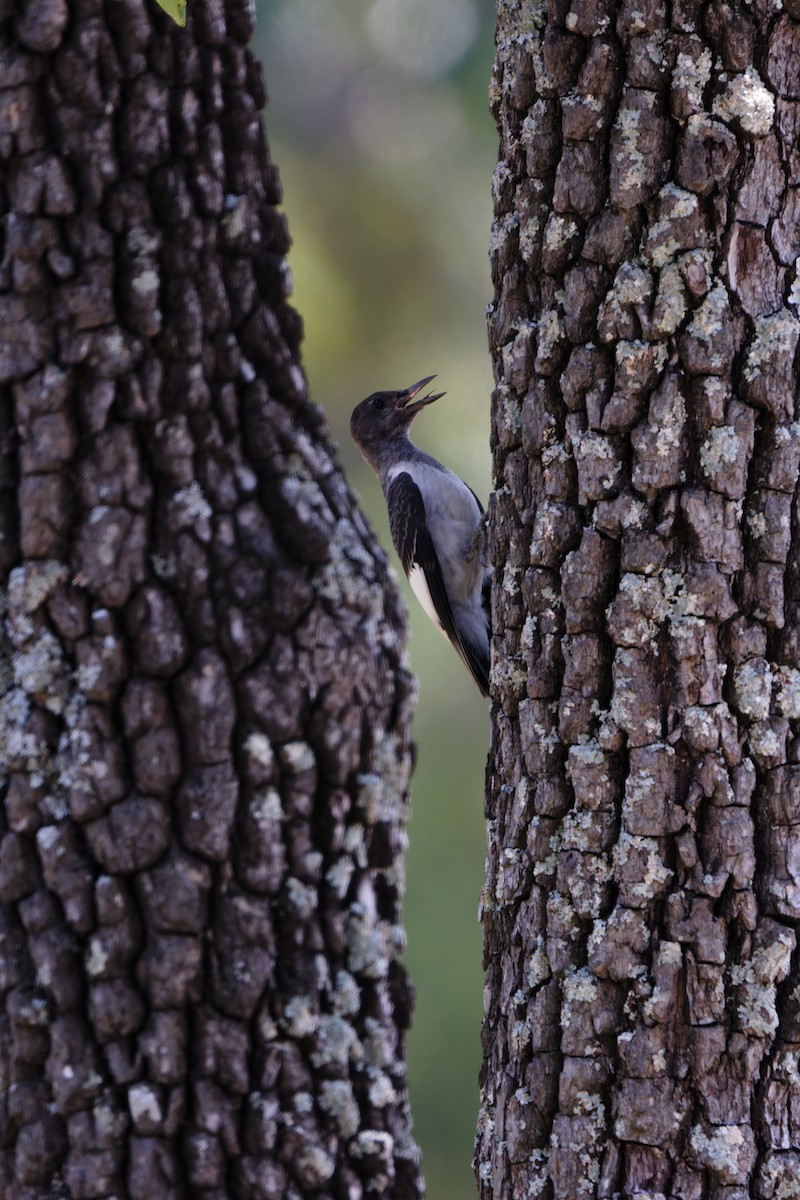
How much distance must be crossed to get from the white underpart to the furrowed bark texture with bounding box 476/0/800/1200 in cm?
217

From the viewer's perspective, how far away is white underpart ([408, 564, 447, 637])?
375cm

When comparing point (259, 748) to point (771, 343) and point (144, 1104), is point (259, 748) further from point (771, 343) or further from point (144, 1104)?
point (771, 343)

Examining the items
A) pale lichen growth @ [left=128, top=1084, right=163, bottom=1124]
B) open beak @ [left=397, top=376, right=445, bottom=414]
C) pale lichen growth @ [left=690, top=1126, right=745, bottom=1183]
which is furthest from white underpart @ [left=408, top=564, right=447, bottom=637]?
pale lichen growth @ [left=690, top=1126, right=745, bottom=1183]

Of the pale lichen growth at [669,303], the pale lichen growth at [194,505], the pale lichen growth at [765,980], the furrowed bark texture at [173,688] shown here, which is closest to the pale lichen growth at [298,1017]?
the furrowed bark texture at [173,688]

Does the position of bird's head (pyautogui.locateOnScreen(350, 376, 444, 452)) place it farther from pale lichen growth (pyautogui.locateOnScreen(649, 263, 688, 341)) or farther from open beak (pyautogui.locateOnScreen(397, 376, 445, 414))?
pale lichen growth (pyautogui.locateOnScreen(649, 263, 688, 341))

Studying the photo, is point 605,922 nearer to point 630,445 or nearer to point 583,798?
point 583,798

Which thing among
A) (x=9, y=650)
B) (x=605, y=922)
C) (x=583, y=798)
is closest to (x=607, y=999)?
(x=605, y=922)

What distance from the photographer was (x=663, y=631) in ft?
4.78

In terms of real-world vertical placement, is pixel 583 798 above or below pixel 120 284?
below

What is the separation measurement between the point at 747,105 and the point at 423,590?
7.98 feet

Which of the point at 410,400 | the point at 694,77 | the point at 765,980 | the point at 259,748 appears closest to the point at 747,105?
the point at 694,77

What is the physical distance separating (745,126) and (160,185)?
1.20 m

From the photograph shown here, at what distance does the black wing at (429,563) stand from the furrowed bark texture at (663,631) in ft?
6.93

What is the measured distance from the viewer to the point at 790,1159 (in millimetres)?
1383
